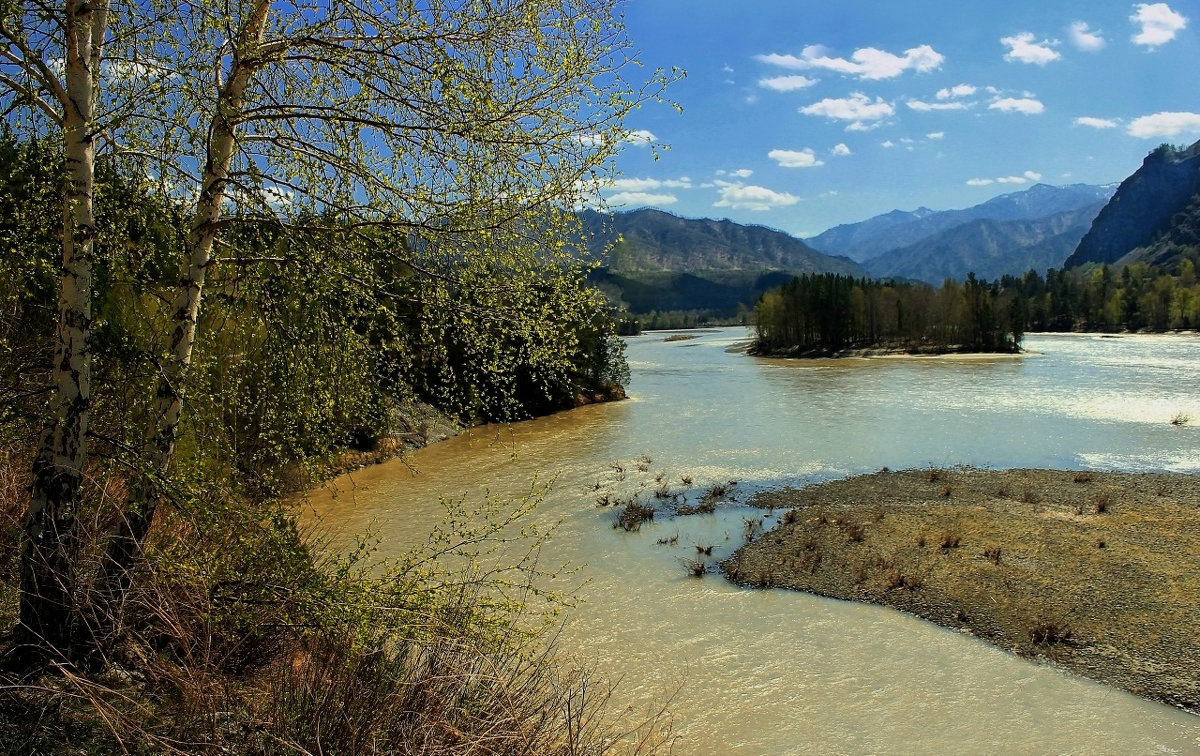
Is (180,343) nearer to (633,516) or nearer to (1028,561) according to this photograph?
(633,516)

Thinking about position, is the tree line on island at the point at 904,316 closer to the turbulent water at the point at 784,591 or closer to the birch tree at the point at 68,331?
the turbulent water at the point at 784,591

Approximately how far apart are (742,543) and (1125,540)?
325 inches

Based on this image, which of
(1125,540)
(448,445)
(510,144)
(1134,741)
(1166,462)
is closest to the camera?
(510,144)

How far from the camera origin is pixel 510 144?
5359mm

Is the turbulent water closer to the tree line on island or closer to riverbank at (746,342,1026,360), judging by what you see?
riverbank at (746,342,1026,360)

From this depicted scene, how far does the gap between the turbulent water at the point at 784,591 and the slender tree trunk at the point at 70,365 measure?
2.66 metres

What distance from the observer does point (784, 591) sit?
44.9 feet

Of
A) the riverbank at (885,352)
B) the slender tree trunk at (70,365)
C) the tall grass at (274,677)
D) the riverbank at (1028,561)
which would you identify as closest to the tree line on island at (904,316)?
the riverbank at (885,352)

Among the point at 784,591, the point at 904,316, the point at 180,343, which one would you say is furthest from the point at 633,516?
the point at 904,316

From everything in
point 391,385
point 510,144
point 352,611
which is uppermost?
point 510,144

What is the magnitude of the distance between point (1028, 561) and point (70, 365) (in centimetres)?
1603

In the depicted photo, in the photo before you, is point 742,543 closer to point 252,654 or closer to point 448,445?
point 252,654

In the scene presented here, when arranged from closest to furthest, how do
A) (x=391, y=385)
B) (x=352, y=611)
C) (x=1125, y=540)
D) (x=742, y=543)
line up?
(x=352, y=611) < (x=391, y=385) < (x=1125, y=540) < (x=742, y=543)

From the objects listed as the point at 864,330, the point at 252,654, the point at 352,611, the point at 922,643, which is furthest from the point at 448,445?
the point at 864,330
